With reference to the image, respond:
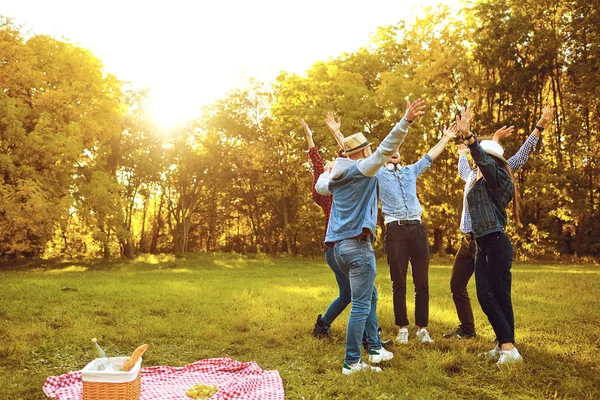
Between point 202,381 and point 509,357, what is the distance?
3.35 metres

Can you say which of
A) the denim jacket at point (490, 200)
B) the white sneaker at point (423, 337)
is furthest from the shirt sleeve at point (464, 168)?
the white sneaker at point (423, 337)

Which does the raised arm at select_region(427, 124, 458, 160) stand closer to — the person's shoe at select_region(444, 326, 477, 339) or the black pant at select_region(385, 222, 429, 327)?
the black pant at select_region(385, 222, 429, 327)

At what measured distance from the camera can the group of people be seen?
537 centimetres

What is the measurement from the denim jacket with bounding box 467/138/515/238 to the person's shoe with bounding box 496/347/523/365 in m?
1.32

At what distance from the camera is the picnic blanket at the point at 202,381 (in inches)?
193

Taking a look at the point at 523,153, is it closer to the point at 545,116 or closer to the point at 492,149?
the point at 545,116

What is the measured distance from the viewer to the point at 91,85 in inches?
866

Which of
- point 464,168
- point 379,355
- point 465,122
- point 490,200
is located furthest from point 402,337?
point 465,122

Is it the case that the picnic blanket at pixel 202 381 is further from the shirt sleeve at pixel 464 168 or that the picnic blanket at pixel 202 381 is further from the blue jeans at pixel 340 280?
the shirt sleeve at pixel 464 168

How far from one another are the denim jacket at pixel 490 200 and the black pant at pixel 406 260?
3.33 feet

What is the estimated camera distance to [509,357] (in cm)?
567

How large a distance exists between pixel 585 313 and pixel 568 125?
19464mm

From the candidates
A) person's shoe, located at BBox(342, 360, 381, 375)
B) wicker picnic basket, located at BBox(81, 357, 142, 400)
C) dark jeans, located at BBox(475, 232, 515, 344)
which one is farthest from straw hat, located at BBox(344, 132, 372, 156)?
wicker picnic basket, located at BBox(81, 357, 142, 400)

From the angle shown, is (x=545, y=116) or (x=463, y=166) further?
(x=463, y=166)
